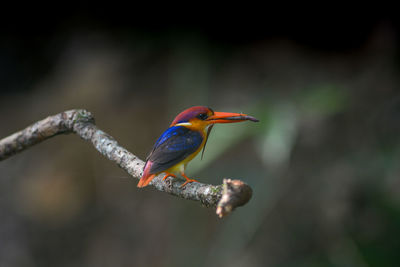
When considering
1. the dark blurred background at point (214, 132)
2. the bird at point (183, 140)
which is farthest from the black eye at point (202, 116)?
the dark blurred background at point (214, 132)

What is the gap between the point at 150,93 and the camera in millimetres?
3623

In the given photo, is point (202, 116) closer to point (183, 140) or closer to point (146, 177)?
point (183, 140)

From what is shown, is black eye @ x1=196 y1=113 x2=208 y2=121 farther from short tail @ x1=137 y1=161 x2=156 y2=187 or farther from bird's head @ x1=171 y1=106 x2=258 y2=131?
short tail @ x1=137 y1=161 x2=156 y2=187

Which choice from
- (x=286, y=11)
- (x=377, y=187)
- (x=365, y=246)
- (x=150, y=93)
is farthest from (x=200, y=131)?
(x=150, y=93)

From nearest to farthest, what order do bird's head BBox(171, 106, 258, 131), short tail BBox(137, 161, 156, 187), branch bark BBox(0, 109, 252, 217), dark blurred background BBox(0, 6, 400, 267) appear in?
branch bark BBox(0, 109, 252, 217), short tail BBox(137, 161, 156, 187), bird's head BBox(171, 106, 258, 131), dark blurred background BBox(0, 6, 400, 267)

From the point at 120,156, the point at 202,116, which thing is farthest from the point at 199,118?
the point at 120,156

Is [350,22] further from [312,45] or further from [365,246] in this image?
[365,246]

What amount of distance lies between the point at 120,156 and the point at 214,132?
4.26 feet

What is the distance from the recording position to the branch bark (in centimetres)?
73

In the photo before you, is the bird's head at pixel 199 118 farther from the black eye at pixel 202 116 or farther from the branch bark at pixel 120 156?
the branch bark at pixel 120 156

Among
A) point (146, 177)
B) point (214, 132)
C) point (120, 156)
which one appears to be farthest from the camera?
point (214, 132)

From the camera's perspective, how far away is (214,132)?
91.4 inches

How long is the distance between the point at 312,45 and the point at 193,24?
102 cm

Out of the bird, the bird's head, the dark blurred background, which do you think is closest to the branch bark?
the bird
